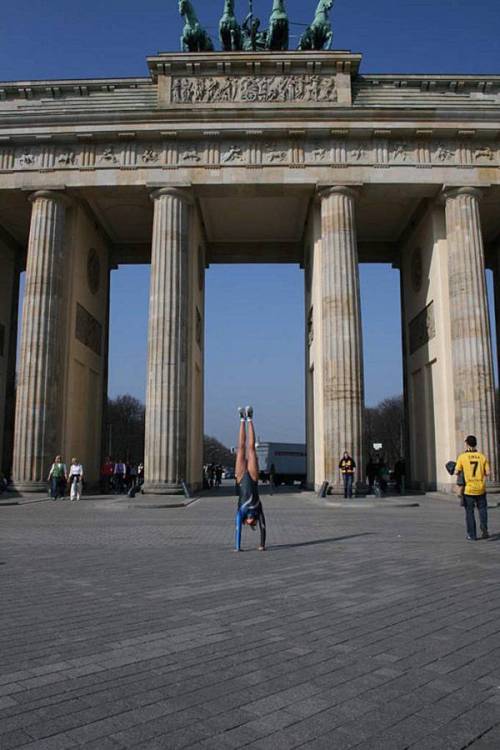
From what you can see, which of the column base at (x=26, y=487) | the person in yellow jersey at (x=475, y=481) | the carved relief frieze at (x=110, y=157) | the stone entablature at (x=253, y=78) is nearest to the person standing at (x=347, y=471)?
the person in yellow jersey at (x=475, y=481)

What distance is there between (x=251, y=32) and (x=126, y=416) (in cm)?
5782

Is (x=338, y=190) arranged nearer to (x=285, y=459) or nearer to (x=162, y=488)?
(x=162, y=488)

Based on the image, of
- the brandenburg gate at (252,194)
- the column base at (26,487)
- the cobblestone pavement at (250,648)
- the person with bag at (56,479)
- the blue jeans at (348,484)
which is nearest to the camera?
the cobblestone pavement at (250,648)

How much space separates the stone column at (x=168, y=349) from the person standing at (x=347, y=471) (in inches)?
247

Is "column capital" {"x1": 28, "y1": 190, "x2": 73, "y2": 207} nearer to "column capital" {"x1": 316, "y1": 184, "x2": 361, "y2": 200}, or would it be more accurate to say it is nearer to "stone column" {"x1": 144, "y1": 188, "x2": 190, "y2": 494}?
"stone column" {"x1": 144, "y1": 188, "x2": 190, "y2": 494}

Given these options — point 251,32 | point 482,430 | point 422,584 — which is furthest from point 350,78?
point 422,584

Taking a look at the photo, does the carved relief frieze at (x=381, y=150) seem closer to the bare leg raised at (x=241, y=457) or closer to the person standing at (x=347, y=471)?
the person standing at (x=347, y=471)

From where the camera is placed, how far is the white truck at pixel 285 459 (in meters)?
56.8

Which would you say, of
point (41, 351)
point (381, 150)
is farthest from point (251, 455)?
point (381, 150)

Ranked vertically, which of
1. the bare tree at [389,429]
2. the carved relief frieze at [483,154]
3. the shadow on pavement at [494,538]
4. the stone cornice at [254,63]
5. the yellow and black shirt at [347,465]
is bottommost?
the shadow on pavement at [494,538]

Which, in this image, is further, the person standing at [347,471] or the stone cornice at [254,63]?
the stone cornice at [254,63]

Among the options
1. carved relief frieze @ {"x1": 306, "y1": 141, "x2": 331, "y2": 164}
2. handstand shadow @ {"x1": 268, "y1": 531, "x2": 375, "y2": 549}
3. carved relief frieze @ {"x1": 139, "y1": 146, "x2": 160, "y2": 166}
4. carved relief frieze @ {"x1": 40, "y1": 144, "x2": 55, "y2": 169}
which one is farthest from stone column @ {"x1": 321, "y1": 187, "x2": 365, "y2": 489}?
handstand shadow @ {"x1": 268, "y1": 531, "x2": 375, "y2": 549}

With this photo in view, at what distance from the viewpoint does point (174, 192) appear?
25.4 meters

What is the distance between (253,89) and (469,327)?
1381 centimetres
